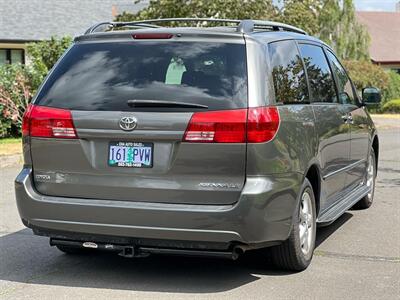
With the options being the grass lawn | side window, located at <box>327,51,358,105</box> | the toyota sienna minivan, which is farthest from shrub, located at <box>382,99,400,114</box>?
the toyota sienna minivan

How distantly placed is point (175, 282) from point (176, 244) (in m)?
0.51

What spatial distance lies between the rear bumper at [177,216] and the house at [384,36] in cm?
4279

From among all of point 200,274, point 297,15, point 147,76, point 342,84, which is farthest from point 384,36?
point 147,76

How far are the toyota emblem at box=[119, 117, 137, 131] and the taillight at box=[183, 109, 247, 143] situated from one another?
0.39 m

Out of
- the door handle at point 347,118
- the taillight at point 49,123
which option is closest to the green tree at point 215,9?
the door handle at point 347,118

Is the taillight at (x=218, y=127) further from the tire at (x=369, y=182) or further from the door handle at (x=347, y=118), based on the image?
the tire at (x=369, y=182)

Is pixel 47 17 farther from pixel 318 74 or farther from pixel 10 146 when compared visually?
pixel 318 74

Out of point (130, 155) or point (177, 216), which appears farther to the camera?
point (130, 155)

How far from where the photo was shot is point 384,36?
51.4 m

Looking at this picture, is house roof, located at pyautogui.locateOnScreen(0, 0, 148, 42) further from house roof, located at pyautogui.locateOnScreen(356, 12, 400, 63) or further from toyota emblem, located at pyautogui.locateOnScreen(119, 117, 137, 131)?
toyota emblem, located at pyautogui.locateOnScreen(119, 117, 137, 131)

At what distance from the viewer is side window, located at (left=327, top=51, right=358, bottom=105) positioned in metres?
7.27

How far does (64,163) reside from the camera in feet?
17.3

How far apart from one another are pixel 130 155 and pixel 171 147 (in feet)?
1.03

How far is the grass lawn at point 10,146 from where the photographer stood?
14.2 metres
